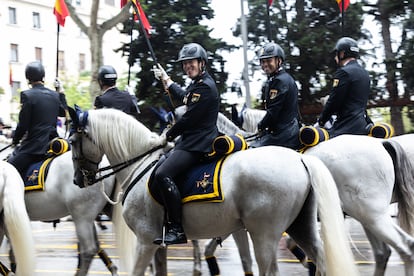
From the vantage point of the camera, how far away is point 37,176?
9.01 m

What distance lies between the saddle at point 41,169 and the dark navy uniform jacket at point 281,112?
2.76m

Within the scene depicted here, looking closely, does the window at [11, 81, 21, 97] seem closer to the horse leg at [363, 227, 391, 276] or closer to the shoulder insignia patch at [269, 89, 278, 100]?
the shoulder insignia patch at [269, 89, 278, 100]

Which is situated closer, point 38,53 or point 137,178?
point 137,178

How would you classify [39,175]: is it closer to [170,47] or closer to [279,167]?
[279,167]

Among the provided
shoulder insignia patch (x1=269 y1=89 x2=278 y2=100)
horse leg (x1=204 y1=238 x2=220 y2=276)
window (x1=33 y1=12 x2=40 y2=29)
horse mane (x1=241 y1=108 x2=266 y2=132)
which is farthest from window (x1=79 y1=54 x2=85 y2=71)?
shoulder insignia patch (x1=269 y1=89 x2=278 y2=100)

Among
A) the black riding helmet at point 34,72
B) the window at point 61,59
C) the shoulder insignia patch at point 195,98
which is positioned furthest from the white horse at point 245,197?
the window at point 61,59

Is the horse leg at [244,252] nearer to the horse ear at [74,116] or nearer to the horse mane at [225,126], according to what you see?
the horse mane at [225,126]

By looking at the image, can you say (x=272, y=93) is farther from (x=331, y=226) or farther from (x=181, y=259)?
(x=181, y=259)

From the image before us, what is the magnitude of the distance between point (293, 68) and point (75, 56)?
4568 centimetres

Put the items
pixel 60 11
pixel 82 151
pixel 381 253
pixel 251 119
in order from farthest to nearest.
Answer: pixel 60 11, pixel 251 119, pixel 381 253, pixel 82 151

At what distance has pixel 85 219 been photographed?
860 cm

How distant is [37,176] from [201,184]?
3285 millimetres

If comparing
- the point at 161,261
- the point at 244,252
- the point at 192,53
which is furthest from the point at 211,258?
the point at 192,53

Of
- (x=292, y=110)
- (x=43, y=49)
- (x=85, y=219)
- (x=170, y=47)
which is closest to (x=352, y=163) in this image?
(x=292, y=110)
